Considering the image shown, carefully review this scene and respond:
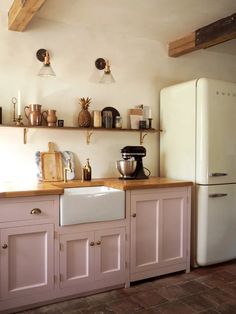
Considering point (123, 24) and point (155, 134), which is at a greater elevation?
point (123, 24)

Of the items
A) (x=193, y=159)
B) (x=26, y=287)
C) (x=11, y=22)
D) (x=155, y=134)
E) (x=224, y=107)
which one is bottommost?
(x=26, y=287)

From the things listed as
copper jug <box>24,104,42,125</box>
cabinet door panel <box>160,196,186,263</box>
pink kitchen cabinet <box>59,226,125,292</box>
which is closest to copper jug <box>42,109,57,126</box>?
copper jug <box>24,104,42,125</box>

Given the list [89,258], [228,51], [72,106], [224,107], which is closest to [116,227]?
[89,258]

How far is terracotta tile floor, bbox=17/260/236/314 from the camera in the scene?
2.27m

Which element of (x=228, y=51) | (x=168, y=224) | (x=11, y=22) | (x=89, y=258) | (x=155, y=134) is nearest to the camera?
(x=89, y=258)

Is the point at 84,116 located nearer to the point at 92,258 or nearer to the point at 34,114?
the point at 34,114

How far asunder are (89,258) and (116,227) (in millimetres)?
322

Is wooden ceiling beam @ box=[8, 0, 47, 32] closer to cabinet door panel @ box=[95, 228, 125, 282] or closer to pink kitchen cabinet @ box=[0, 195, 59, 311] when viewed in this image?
pink kitchen cabinet @ box=[0, 195, 59, 311]

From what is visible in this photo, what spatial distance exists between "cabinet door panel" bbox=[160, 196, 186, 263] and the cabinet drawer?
3.30ft

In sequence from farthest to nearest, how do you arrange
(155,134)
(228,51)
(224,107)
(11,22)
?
(228,51) < (155,134) < (224,107) < (11,22)

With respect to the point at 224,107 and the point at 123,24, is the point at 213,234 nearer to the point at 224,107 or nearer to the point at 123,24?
the point at 224,107

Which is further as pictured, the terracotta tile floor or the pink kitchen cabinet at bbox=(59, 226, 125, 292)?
the pink kitchen cabinet at bbox=(59, 226, 125, 292)

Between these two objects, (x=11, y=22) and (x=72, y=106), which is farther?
(x=72, y=106)

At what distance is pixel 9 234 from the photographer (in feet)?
7.20
